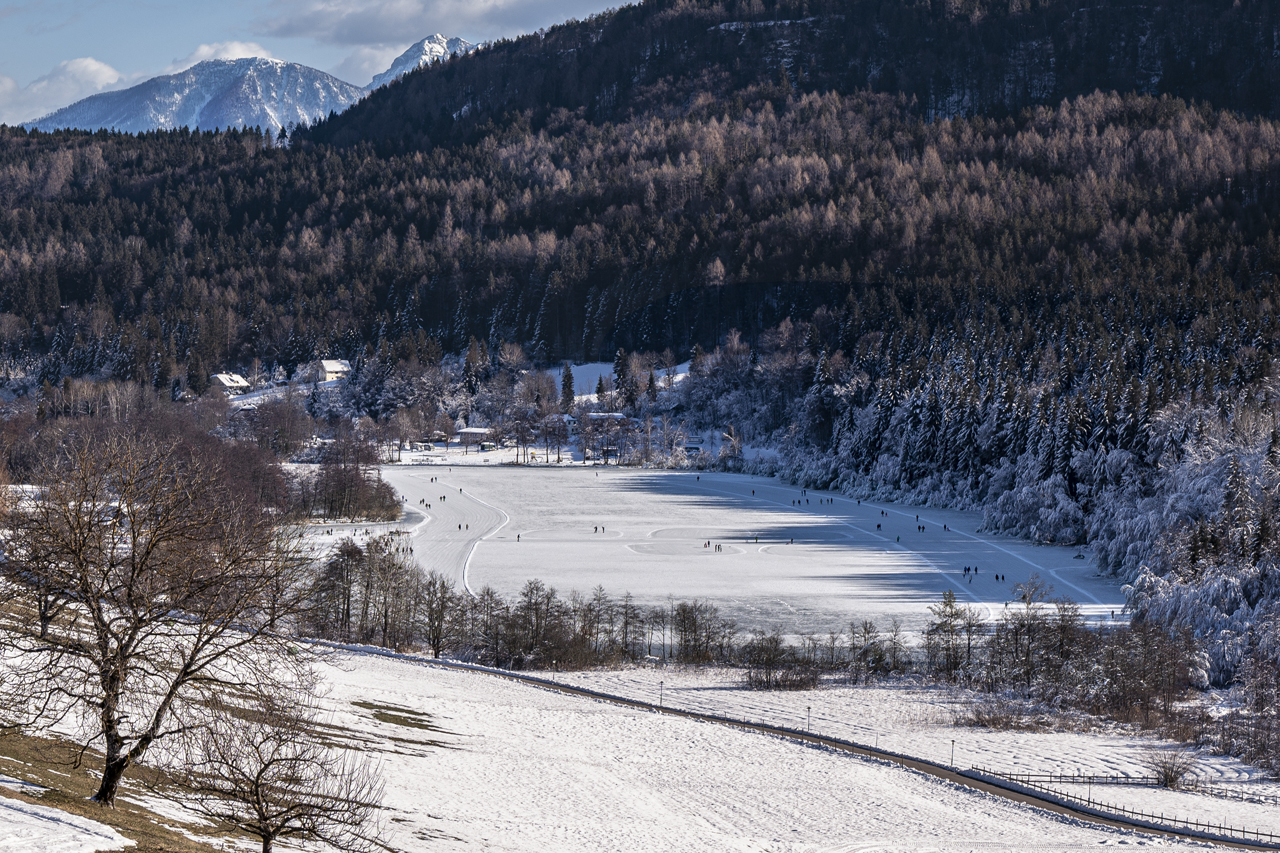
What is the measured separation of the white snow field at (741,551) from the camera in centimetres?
5572

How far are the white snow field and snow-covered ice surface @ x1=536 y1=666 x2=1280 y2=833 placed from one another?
10073mm

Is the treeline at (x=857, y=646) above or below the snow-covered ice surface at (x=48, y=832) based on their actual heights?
below

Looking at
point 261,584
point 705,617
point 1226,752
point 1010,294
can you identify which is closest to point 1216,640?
point 1226,752

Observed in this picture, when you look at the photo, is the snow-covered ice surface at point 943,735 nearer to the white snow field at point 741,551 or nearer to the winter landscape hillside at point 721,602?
the winter landscape hillside at point 721,602

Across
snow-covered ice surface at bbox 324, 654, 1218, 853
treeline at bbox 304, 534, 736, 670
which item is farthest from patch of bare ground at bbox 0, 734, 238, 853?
treeline at bbox 304, 534, 736, 670

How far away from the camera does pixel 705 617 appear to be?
49562mm

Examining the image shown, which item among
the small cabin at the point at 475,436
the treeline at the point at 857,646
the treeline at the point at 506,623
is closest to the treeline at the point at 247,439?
the treeline at the point at 506,623

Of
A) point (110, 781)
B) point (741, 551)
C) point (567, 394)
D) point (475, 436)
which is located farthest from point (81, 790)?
point (567, 394)

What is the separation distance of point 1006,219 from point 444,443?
110 m

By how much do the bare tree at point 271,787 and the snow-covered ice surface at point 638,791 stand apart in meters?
2.73

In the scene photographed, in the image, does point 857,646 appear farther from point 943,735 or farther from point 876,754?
point 876,754

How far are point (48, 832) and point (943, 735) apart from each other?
27530mm

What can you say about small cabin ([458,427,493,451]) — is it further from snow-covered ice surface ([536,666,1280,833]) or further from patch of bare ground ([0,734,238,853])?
patch of bare ground ([0,734,238,853])

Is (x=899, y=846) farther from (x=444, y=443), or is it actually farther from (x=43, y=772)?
(x=444, y=443)
